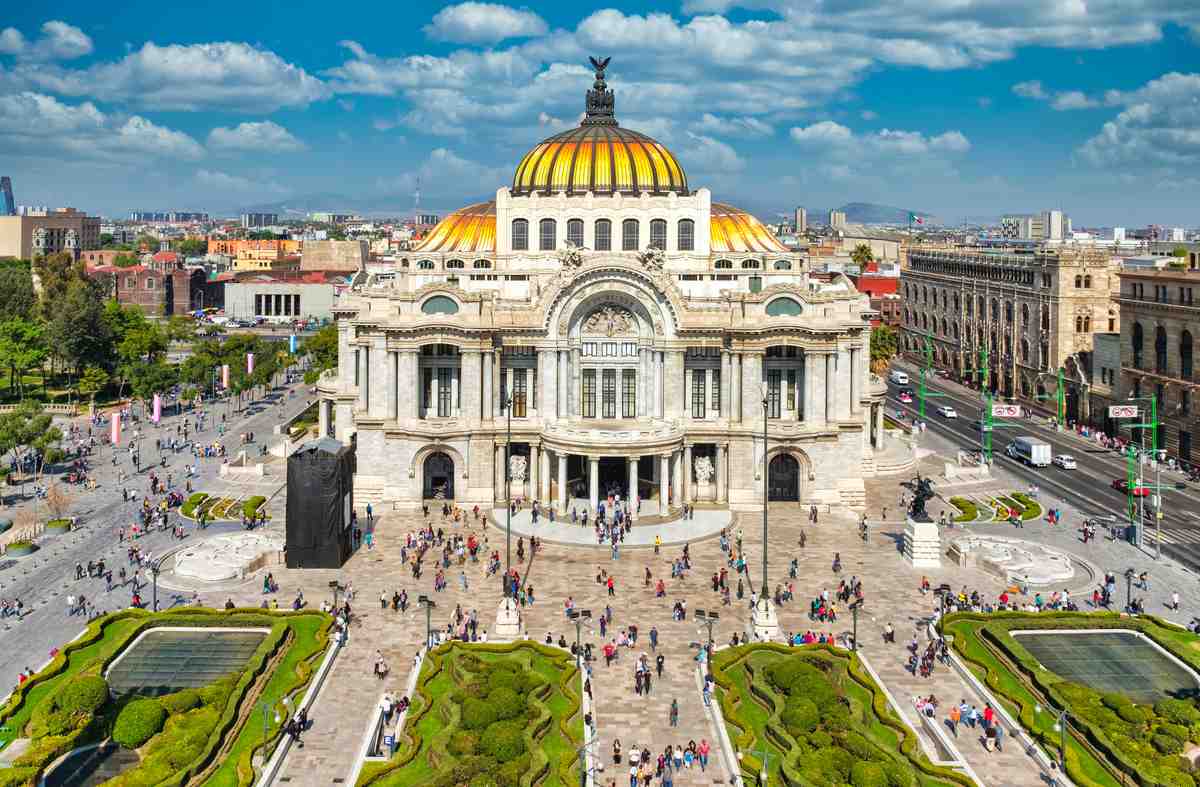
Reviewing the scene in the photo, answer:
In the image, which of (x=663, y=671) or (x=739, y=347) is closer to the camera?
(x=663, y=671)

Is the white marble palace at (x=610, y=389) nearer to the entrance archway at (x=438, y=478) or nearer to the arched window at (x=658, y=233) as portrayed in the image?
the entrance archway at (x=438, y=478)

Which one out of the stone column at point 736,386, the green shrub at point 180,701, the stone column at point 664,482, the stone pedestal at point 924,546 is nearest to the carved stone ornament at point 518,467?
the stone column at point 664,482

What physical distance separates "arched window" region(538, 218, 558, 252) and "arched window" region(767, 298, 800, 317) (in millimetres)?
19596

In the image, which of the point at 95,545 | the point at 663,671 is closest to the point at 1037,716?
the point at 663,671

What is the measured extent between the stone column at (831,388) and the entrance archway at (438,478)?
27.3m

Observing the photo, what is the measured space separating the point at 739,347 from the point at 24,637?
4727 cm

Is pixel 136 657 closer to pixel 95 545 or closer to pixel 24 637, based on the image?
pixel 24 637

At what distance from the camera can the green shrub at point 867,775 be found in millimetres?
36281

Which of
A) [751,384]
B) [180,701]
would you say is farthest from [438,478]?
[180,701]

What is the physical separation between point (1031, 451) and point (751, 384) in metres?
31.1

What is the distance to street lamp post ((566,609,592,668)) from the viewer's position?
49.2 meters

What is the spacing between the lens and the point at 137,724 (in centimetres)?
4094

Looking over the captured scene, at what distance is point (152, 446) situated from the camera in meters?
99.6

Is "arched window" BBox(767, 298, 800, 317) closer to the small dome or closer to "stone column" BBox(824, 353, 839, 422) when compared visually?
"stone column" BBox(824, 353, 839, 422)
